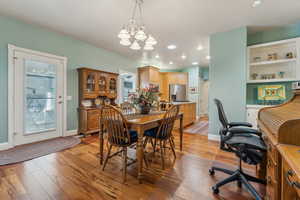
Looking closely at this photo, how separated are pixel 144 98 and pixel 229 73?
220 cm

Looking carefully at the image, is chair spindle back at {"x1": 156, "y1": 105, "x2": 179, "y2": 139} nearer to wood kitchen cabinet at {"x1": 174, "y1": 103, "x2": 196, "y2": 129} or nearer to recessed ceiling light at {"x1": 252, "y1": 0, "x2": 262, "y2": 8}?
recessed ceiling light at {"x1": 252, "y1": 0, "x2": 262, "y2": 8}

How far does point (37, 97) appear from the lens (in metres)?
3.07

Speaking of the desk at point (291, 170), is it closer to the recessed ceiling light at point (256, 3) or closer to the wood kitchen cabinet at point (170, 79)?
the recessed ceiling light at point (256, 3)

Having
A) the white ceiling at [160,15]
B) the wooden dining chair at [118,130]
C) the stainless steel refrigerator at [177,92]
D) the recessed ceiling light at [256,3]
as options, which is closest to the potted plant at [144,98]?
the wooden dining chair at [118,130]

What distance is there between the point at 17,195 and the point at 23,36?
9.89 ft

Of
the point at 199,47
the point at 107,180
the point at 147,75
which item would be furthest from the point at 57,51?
the point at 199,47

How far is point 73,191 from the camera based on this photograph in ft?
4.93

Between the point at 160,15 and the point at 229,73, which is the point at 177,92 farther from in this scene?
the point at 160,15

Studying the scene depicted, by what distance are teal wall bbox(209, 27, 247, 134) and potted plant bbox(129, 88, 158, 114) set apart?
180 centimetres

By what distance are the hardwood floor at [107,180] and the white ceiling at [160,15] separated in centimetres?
263

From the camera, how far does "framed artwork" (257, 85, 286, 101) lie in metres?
2.89

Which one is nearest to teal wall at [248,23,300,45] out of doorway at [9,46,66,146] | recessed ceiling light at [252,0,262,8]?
recessed ceiling light at [252,0,262,8]

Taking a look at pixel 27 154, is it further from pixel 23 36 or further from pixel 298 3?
pixel 298 3

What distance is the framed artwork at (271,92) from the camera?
2892mm
